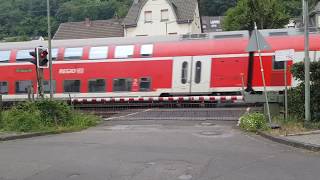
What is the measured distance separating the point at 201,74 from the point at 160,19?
134 ft

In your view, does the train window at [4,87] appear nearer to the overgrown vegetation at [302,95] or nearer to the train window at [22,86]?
the train window at [22,86]

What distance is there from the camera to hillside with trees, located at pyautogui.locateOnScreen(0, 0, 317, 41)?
4825 centimetres

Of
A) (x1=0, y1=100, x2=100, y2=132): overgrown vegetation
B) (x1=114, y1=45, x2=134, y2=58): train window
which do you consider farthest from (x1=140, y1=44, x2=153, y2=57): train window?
(x1=0, y1=100, x2=100, y2=132): overgrown vegetation

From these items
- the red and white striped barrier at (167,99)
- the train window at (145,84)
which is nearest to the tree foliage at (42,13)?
the red and white striped barrier at (167,99)

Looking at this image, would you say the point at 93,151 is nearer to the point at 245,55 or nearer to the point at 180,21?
the point at 245,55

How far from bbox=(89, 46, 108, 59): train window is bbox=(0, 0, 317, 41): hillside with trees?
1633 centimetres

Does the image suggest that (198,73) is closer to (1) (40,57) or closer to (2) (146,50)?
(2) (146,50)

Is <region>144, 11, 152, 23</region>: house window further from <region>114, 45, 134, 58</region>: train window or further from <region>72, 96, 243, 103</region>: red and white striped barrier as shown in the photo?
<region>72, 96, 243, 103</region>: red and white striped barrier

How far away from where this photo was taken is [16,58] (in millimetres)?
29453

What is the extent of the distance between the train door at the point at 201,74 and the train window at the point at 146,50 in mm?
2262

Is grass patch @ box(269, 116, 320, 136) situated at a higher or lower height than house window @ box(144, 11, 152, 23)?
lower

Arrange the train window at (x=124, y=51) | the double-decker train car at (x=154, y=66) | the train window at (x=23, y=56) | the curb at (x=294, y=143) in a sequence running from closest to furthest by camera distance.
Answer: the curb at (x=294, y=143), the double-decker train car at (x=154, y=66), the train window at (x=124, y=51), the train window at (x=23, y=56)

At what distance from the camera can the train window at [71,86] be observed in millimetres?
28328

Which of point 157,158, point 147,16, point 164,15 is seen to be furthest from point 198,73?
point 147,16
